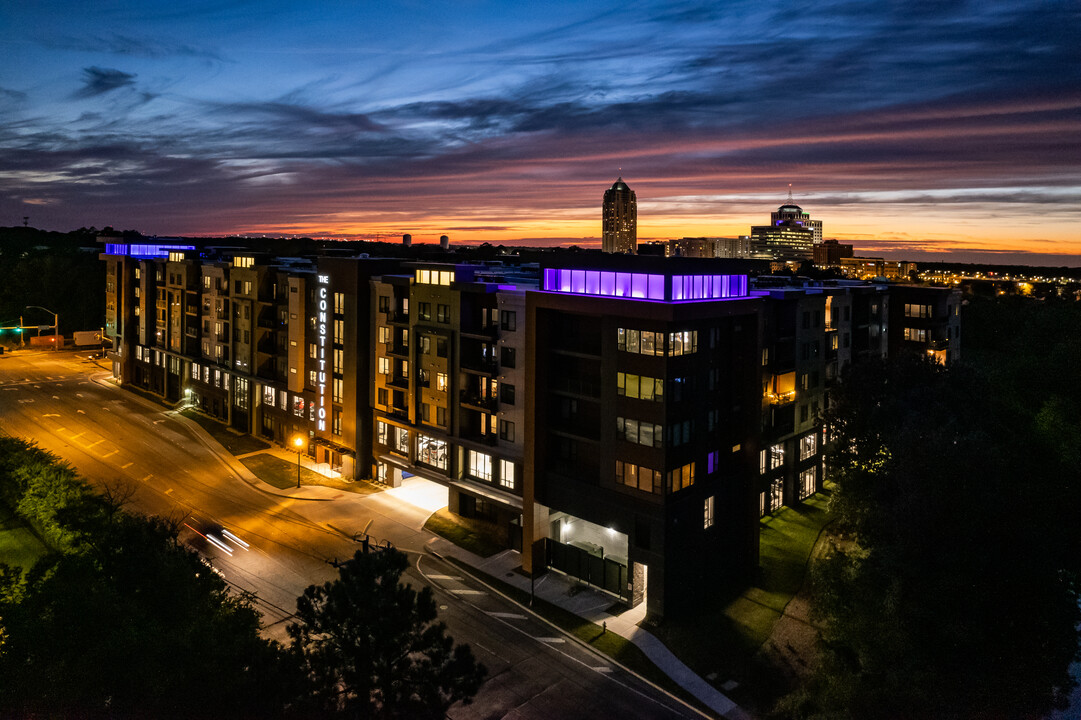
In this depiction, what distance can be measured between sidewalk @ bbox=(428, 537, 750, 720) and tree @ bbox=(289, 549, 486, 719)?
→ 16.1 meters

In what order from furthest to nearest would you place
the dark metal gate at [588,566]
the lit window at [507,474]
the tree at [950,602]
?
the lit window at [507,474] → the dark metal gate at [588,566] → the tree at [950,602]

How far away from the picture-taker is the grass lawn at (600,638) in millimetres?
36494

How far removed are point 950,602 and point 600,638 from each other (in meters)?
18.8

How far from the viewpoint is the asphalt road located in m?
35.2

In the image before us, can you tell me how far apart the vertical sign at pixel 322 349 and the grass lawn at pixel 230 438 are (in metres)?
10.9

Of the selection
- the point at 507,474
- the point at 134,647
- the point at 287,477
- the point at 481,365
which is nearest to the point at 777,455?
the point at 507,474

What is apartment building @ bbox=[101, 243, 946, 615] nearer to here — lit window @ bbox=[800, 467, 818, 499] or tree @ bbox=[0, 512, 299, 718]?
lit window @ bbox=[800, 467, 818, 499]

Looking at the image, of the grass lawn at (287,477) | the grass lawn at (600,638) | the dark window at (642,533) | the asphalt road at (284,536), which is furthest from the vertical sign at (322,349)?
the dark window at (642,533)

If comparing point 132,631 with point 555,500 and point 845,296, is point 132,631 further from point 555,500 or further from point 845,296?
point 845,296

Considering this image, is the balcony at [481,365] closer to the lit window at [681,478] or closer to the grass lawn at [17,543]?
the lit window at [681,478]

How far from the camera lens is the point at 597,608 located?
43938 millimetres

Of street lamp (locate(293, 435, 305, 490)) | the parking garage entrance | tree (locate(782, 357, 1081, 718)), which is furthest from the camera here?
street lamp (locate(293, 435, 305, 490))

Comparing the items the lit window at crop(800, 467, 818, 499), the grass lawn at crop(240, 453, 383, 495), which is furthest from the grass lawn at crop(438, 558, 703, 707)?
the lit window at crop(800, 467, 818, 499)

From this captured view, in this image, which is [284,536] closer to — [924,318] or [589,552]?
[589,552]
